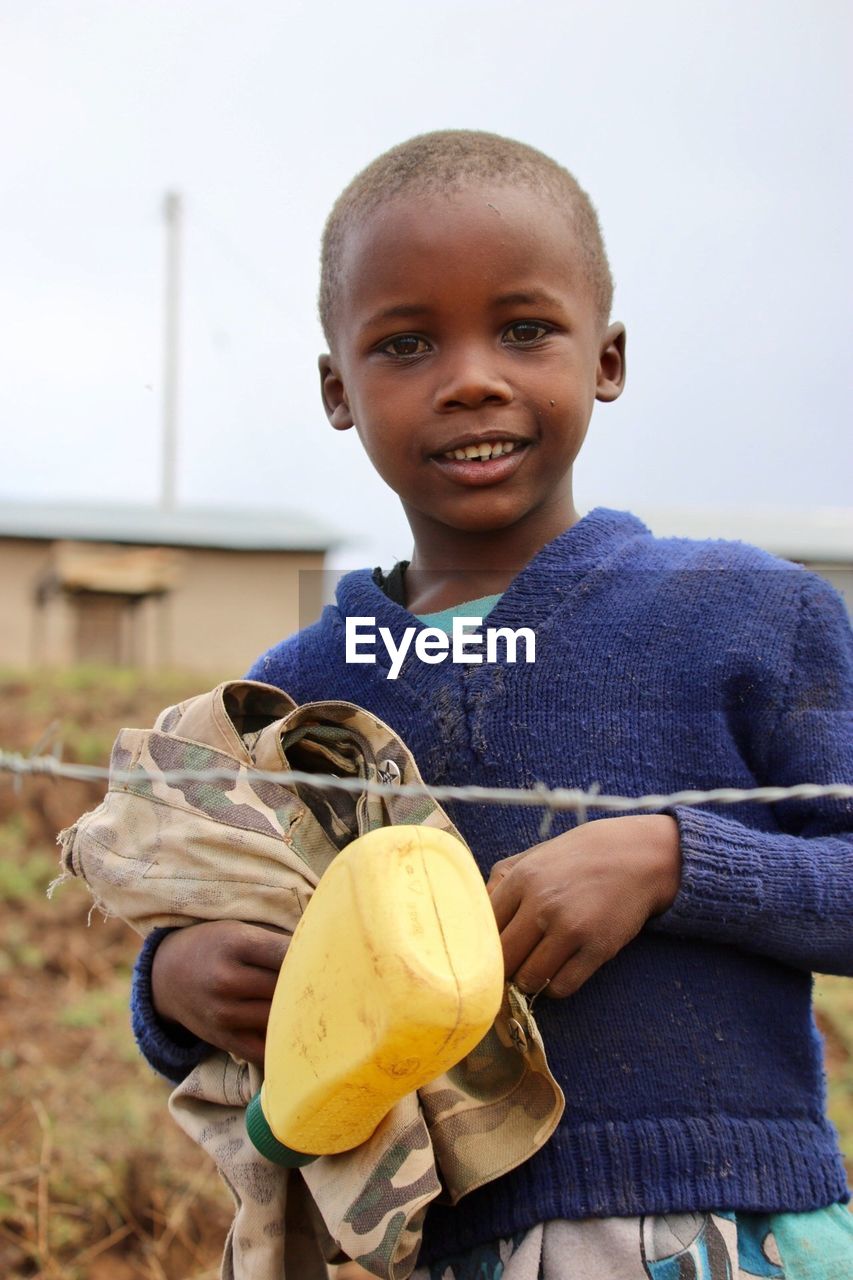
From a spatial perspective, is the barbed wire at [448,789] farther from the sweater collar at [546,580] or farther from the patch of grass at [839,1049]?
the patch of grass at [839,1049]

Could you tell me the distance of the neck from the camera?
4.84ft

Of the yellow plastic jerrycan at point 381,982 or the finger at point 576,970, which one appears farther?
the finger at point 576,970

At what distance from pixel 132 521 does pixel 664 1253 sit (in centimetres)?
873

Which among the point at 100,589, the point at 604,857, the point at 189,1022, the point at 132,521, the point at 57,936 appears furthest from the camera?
the point at 132,521

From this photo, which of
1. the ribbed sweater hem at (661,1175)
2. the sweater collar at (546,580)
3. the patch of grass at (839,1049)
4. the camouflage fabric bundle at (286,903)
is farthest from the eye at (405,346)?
the patch of grass at (839,1049)

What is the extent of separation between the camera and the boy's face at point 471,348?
4.38 ft

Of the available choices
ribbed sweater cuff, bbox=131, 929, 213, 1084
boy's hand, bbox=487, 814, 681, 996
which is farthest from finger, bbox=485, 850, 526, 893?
ribbed sweater cuff, bbox=131, 929, 213, 1084

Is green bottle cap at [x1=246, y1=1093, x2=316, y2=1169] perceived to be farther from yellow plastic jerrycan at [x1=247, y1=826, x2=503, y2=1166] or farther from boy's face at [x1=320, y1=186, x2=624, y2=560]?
boy's face at [x1=320, y1=186, x2=624, y2=560]

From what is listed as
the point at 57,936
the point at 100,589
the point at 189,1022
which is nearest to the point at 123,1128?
the point at 57,936

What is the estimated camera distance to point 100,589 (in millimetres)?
8734

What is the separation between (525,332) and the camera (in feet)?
4.48

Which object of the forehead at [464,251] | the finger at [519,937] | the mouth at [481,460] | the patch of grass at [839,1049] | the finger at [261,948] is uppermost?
the forehead at [464,251]

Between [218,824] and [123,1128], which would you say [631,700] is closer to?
[218,824]

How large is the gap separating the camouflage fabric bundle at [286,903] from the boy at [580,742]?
5 cm
